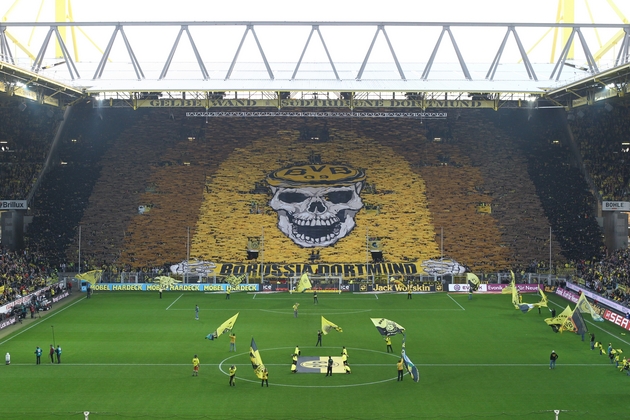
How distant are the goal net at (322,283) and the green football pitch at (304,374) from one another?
707 cm

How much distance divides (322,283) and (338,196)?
1230 centimetres

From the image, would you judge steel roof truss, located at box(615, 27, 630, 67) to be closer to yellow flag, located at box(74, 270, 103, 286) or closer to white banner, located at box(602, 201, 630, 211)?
white banner, located at box(602, 201, 630, 211)

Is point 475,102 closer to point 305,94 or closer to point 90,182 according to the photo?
point 305,94

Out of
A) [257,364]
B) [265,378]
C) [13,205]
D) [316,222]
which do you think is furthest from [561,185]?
[13,205]

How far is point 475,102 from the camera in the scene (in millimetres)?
70062

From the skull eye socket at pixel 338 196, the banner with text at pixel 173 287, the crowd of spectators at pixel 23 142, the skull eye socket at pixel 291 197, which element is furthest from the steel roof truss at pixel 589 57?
the crowd of spectators at pixel 23 142

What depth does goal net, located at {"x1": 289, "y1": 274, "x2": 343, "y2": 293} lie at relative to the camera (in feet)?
206

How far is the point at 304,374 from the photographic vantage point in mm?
35125

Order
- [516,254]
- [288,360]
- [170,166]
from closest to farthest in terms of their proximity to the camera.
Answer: [288,360]
[516,254]
[170,166]

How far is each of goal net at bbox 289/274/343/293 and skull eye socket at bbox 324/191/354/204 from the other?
10853 millimetres

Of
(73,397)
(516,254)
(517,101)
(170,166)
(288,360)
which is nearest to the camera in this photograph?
(73,397)

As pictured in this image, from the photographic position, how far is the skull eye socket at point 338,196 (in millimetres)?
72812

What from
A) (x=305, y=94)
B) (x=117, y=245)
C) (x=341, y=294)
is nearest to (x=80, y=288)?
(x=117, y=245)

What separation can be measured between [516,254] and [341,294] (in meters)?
17.2
